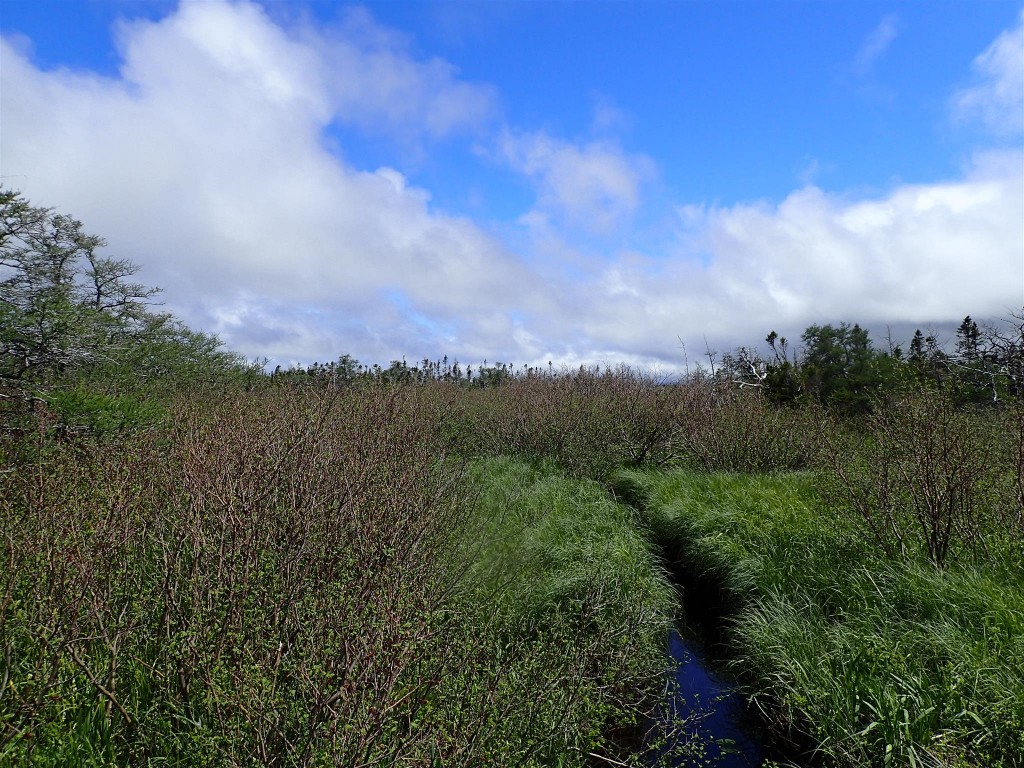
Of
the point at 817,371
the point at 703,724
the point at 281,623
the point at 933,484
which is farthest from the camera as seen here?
the point at 817,371

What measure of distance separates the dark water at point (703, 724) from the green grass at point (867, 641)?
27cm

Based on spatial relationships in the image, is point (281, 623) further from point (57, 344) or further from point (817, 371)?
point (817, 371)

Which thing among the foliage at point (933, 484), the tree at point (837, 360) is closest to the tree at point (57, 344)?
the foliage at point (933, 484)

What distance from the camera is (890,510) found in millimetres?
4754

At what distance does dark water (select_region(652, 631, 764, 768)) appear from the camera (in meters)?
3.50

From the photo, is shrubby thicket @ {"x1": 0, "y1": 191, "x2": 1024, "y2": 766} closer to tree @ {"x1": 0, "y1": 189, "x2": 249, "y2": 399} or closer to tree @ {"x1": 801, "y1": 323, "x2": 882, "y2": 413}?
tree @ {"x1": 0, "y1": 189, "x2": 249, "y2": 399}

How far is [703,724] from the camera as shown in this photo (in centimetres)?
390

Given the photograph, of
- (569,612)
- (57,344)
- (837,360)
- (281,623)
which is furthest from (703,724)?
(837,360)

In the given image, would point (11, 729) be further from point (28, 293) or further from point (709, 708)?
point (28, 293)

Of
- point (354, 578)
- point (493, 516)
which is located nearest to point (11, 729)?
point (354, 578)

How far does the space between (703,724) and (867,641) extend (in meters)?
1.38

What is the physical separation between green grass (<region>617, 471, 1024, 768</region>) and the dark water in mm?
266

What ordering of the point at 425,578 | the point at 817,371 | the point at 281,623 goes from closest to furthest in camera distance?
the point at 281,623
the point at 425,578
the point at 817,371

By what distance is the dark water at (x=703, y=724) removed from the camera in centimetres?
350
